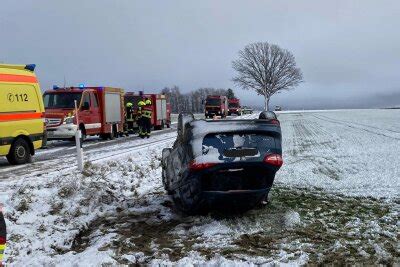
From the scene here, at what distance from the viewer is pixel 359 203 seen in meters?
7.70

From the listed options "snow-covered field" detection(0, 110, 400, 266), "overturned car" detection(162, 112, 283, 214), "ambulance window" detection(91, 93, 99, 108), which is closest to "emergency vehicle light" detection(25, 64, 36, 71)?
"snow-covered field" detection(0, 110, 400, 266)

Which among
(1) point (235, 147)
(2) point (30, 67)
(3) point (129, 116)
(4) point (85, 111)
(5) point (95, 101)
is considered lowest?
(3) point (129, 116)

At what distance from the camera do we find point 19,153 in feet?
41.0

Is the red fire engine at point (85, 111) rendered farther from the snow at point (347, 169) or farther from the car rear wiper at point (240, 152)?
the car rear wiper at point (240, 152)

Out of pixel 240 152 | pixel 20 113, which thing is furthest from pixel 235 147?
pixel 20 113

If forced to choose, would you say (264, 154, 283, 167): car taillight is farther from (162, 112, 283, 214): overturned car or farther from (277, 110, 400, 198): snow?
(277, 110, 400, 198): snow

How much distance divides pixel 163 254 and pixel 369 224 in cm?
290

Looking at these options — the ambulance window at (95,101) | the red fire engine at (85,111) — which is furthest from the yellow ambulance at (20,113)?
the ambulance window at (95,101)

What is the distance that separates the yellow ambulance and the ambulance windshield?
268 inches

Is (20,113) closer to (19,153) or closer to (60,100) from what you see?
(19,153)

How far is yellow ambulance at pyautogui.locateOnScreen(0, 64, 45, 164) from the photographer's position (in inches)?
471

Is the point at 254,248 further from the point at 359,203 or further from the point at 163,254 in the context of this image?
the point at 359,203

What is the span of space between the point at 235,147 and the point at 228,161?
23 cm

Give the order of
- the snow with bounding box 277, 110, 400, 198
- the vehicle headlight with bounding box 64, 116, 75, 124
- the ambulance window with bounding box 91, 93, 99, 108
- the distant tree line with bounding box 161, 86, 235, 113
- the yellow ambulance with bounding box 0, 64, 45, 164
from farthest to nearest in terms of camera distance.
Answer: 1. the distant tree line with bounding box 161, 86, 235, 113
2. the ambulance window with bounding box 91, 93, 99, 108
3. the vehicle headlight with bounding box 64, 116, 75, 124
4. the yellow ambulance with bounding box 0, 64, 45, 164
5. the snow with bounding box 277, 110, 400, 198
